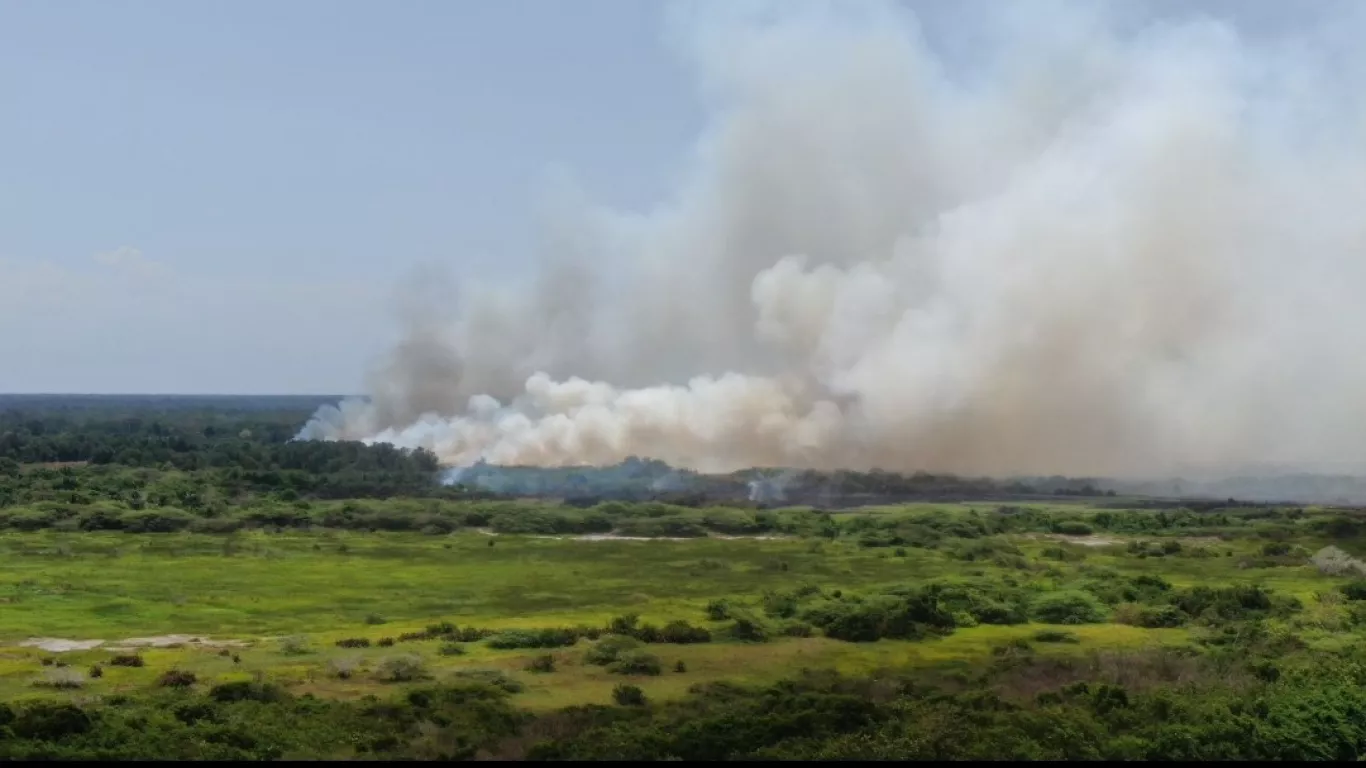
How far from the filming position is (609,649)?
36.8 metres

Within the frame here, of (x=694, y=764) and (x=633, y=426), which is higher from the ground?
(x=633, y=426)

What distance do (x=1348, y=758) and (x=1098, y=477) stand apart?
57.3 metres

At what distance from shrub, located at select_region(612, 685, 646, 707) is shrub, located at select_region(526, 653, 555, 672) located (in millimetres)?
3971

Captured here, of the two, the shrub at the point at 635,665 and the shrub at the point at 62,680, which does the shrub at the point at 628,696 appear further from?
the shrub at the point at 62,680

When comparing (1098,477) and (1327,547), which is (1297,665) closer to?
(1327,547)

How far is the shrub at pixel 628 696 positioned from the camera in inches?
1215

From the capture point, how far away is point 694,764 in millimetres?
26078

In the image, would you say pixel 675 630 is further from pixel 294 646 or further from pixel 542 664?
pixel 294 646

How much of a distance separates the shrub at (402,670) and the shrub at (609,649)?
4.57 metres

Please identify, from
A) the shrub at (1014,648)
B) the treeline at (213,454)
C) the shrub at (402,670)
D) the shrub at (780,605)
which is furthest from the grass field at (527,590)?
the treeline at (213,454)

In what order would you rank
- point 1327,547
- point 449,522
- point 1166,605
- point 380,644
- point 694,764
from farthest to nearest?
point 449,522 < point 1327,547 < point 1166,605 < point 380,644 < point 694,764

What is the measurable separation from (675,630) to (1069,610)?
1507cm

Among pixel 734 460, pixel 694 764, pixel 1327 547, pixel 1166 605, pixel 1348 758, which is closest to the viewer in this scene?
pixel 694 764

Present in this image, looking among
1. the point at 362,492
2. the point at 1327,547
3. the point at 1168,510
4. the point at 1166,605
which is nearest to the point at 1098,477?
the point at 1168,510
